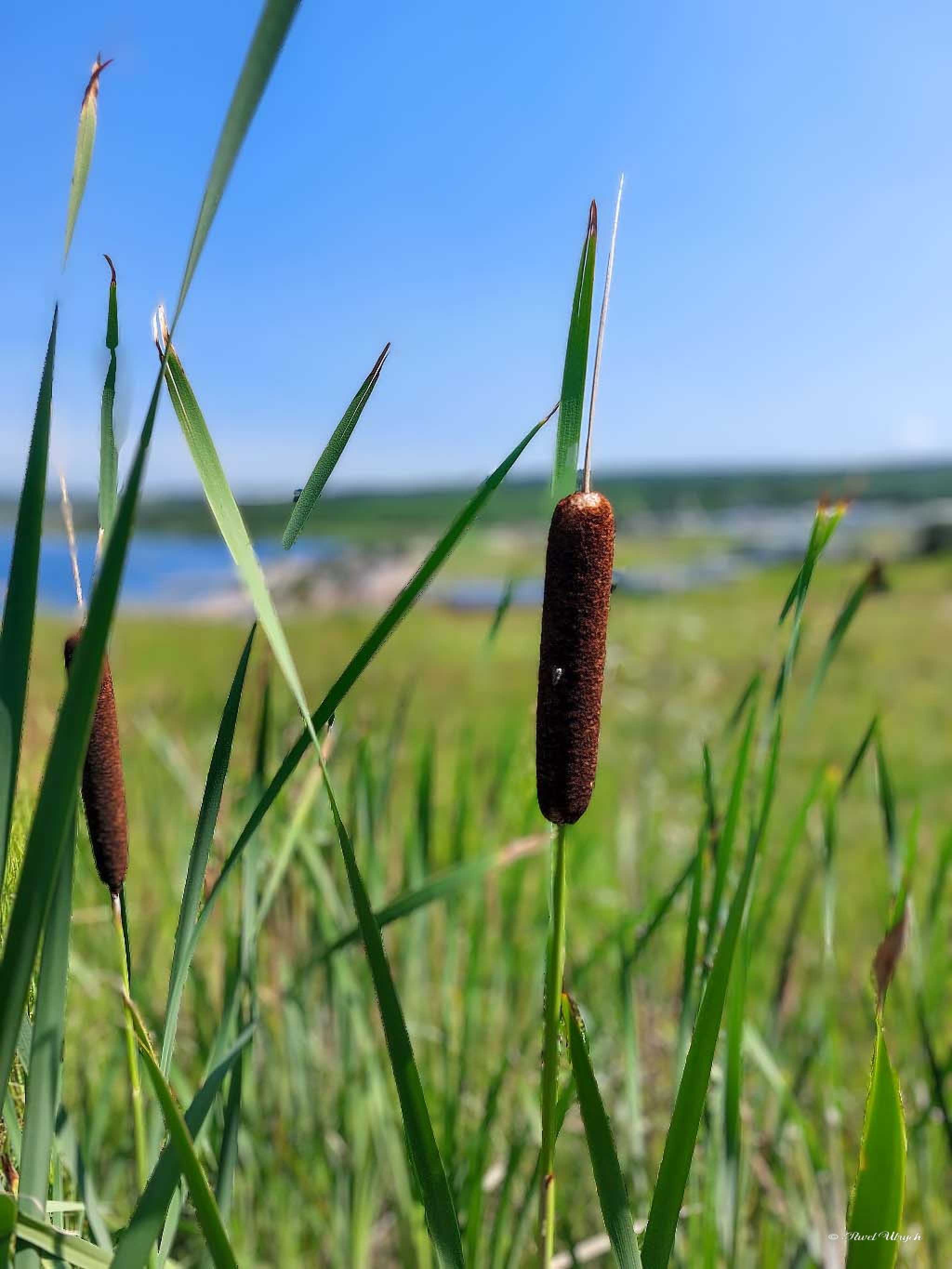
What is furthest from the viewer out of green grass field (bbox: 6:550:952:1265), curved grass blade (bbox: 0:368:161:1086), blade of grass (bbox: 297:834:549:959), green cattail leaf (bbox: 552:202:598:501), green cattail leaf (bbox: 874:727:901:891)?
green grass field (bbox: 6:550:952:1265)

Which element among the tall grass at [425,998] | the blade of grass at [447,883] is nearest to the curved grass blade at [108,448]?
the tall grass at [425,998]

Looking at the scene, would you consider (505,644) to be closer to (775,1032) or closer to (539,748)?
(775,1032)

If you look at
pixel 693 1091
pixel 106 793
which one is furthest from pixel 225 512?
pixel 693 1091

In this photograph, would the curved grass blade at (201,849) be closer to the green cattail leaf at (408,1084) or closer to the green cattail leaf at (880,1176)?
Answer: the green cattail leaf at (408,1084)

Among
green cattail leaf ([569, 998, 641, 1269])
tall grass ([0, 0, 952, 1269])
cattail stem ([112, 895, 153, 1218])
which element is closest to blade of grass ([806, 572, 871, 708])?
tall grass ([0, 0, 952, 1269])

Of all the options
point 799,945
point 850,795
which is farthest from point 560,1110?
point 850,795

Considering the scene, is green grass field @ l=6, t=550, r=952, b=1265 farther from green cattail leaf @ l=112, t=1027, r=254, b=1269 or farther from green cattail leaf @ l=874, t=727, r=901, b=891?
green cattail leaf @ l=112, t=1027, r=254, b=1269
